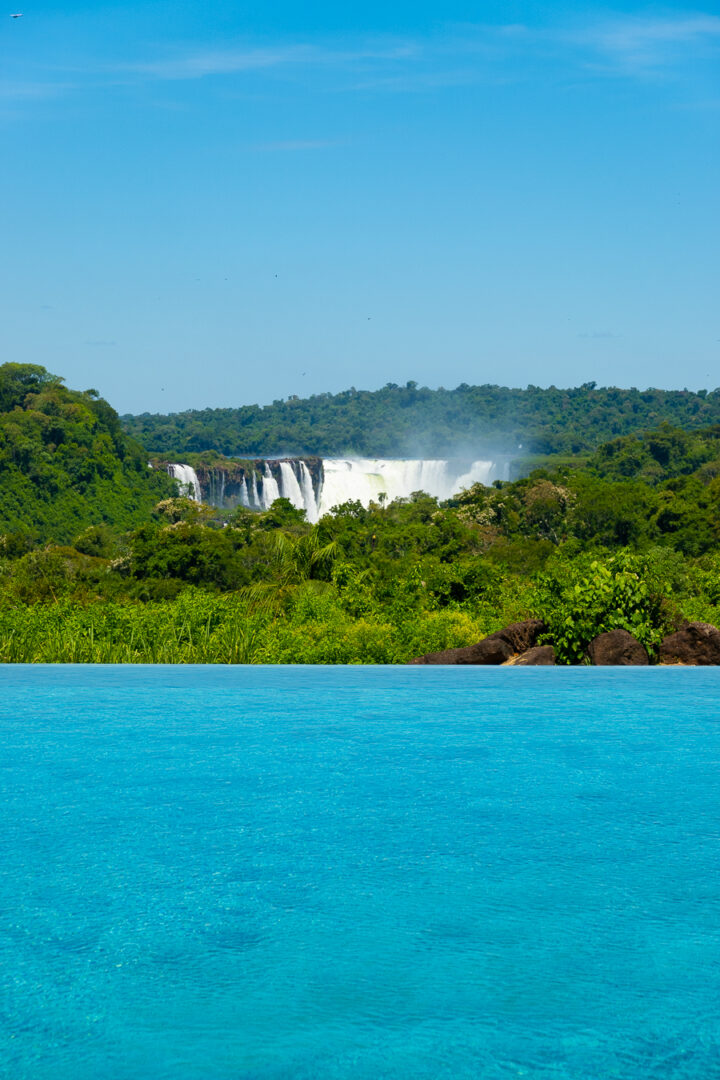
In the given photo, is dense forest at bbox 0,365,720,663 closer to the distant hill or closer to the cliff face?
the distant hill

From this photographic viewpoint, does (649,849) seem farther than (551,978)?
Yes

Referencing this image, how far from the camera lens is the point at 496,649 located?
7457 mm

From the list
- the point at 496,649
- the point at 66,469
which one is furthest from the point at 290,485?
the point at 496,649

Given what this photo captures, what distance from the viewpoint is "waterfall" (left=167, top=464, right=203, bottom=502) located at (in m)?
51.0

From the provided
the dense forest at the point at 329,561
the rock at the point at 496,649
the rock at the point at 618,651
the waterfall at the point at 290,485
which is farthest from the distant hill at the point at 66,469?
the rock at the point at 618,651

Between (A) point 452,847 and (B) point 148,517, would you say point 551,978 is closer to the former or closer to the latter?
(A) point 452,847

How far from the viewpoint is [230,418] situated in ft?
302

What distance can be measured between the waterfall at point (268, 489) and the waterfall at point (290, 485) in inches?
15.2

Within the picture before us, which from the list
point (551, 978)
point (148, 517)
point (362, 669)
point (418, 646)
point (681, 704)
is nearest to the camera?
point (551, 978)

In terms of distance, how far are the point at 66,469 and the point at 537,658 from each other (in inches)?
1948

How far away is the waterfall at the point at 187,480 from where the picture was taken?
51000 millimetres

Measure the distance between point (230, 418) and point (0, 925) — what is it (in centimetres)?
9032

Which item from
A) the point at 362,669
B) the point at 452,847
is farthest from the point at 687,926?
the point at 362,669

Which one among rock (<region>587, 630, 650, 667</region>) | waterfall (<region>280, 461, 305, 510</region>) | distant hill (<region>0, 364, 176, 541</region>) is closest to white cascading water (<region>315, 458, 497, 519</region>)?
waterfall (<region>280, 461, 305, 510</region>)
